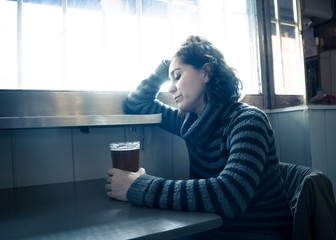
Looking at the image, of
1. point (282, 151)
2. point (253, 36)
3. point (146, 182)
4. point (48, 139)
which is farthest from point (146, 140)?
point (253, 36)

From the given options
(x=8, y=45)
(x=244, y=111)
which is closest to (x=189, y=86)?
(x=244, y=111)

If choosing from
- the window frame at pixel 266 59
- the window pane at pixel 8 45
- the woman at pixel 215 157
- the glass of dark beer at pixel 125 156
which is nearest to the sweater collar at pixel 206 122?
the woman at pixel 215 157

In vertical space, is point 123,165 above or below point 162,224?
above

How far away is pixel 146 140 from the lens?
4.82 feet

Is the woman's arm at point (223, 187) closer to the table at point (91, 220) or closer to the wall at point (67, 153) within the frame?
the table at point (91, 220)

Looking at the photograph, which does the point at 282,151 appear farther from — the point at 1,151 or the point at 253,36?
the point at 1,151

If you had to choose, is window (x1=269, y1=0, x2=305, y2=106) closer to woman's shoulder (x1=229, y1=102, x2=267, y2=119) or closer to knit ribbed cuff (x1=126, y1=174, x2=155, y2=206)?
woman's shoulder (x1=229, y1=102, x2=267, y2=119)

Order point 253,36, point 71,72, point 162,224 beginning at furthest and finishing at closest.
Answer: point 253,36
point 71,72
point 162,224

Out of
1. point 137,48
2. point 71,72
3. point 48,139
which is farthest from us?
→ point 137,48

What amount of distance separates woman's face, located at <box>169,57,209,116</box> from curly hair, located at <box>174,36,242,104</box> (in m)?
0.02

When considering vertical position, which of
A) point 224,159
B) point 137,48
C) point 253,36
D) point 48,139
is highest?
point 253,36

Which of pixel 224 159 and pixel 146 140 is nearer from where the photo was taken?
pixel 224 159

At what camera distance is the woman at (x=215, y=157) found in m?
0.72

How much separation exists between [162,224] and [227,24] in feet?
5.65
